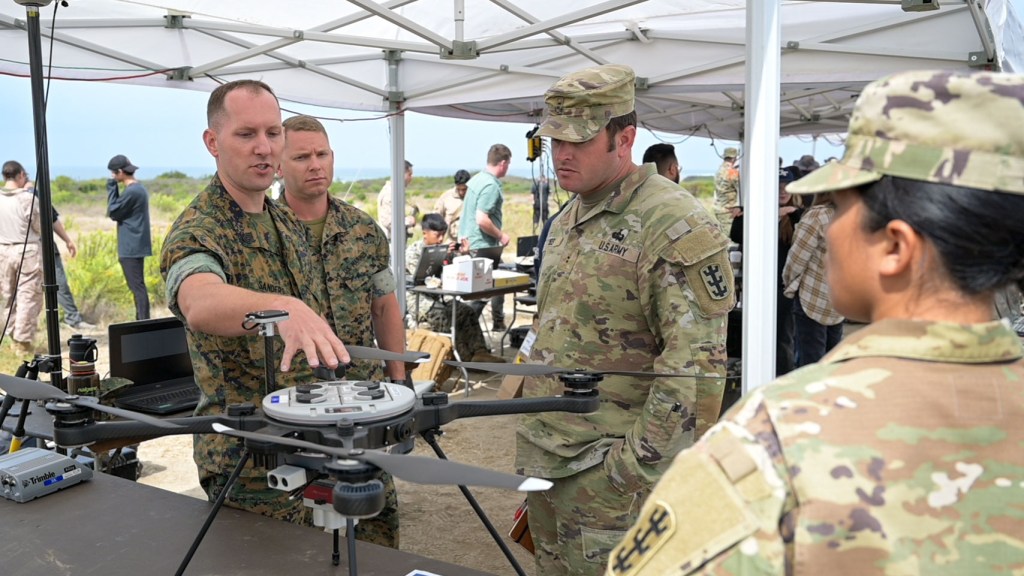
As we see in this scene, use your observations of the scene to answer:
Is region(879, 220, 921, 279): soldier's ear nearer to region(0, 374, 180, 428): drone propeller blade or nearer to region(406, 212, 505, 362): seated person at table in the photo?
region(0, 374, 180, 428): drone propeller blade

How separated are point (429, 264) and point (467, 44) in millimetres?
2593

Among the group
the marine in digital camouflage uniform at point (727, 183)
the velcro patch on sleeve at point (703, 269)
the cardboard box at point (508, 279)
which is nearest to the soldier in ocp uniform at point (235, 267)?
the velcro patch on sleeve at point (703, 269)

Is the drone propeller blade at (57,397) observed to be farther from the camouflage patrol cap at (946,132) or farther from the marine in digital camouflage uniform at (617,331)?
the marine in digital camouflage uniform at (617,331)

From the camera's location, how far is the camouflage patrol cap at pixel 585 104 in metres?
2.19

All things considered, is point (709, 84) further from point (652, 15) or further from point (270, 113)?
point (270, 113)

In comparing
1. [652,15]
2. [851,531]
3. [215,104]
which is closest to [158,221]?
[652,15]

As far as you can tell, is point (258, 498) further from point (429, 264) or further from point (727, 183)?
point (727, 183)

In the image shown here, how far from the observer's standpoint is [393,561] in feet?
5.21

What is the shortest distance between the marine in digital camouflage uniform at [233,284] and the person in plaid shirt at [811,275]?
4182 mm

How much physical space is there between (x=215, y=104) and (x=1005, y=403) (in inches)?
77.0

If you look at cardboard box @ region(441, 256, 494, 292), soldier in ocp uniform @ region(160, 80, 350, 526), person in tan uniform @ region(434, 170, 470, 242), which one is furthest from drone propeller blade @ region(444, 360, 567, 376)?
person in tan uniform @ region(434, 170, 470, 242)

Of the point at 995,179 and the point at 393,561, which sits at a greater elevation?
the point at 995,179

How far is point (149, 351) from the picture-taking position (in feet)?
11.9

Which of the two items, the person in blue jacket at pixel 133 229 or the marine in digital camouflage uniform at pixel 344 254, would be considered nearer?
the marine in digital camouflage uniform at pixel 344 254
